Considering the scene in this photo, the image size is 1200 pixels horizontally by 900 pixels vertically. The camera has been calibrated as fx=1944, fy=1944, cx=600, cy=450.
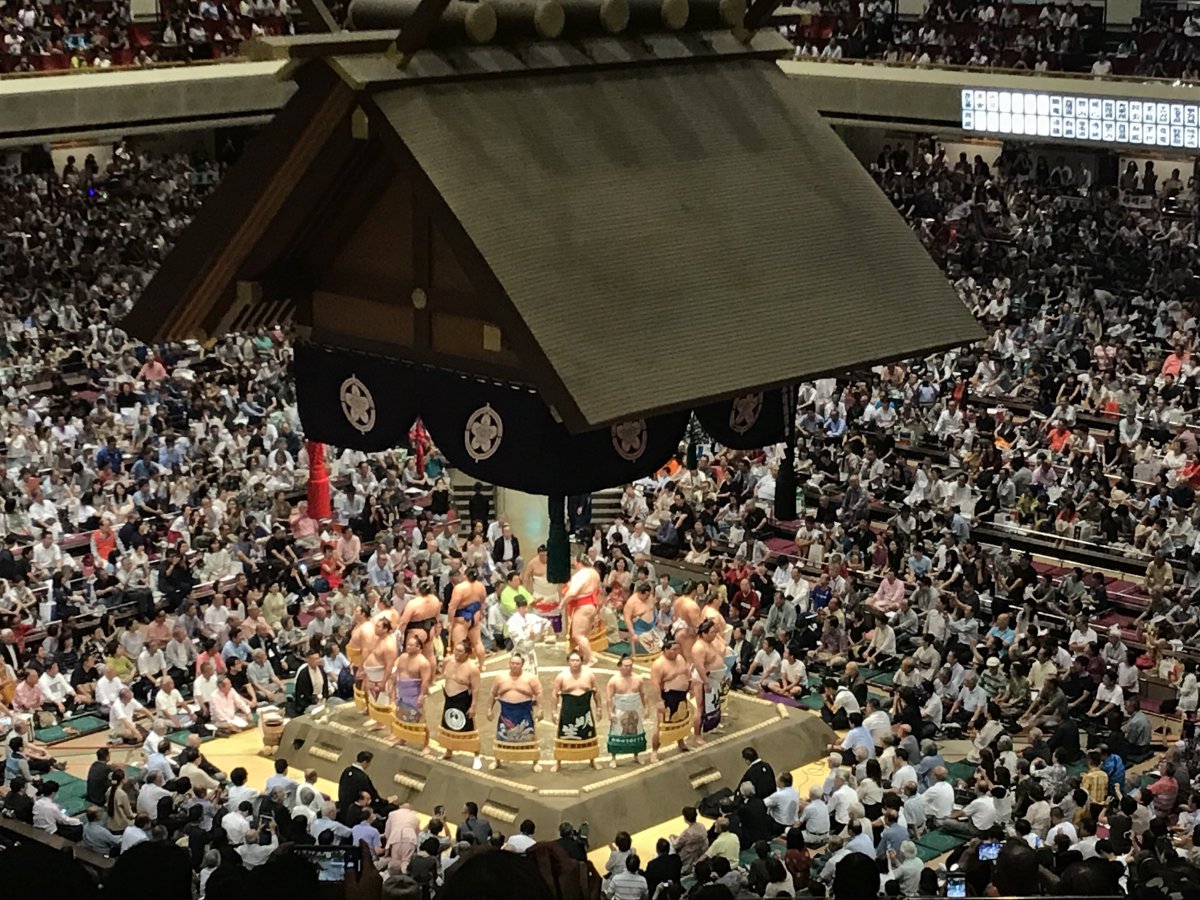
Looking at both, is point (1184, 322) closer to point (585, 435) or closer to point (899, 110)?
point (899, 110)

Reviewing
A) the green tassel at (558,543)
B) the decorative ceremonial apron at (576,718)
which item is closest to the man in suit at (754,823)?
the decorative ceremonial apron at (576,718)

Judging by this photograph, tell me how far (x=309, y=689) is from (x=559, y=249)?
14.4 ft

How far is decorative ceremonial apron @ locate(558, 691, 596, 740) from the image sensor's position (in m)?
11.0

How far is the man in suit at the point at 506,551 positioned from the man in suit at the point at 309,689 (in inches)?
84.2

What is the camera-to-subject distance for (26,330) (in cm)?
1872

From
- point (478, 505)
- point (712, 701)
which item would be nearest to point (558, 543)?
point (712, 701)

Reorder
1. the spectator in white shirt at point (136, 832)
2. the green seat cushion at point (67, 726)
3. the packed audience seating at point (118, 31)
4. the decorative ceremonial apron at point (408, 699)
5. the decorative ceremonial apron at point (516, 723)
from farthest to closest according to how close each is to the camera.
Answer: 1. the packed audience seating at point (118, 31)
2. the green seat cushion at point (67, 726)
3. the decorative ceremonial apron at point (408, 699)
4. the decorative ceremonial apron at point (516, 723)
5. the spectator in white shirt at point (136, 832)

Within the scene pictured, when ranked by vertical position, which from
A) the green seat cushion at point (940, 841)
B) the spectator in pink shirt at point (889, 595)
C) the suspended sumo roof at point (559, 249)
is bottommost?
the green seat cushion at point (940, 841)

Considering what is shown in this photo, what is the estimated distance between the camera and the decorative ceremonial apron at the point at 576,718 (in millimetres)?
10992

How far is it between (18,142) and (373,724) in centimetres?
852

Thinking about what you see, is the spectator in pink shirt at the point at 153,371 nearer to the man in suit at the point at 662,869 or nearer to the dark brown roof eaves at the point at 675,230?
the dark brown roof eaves at the point at 675,230

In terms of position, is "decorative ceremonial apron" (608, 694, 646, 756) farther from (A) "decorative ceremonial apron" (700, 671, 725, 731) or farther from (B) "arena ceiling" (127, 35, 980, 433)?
(B) "arena ceiling" (127, 35, 980, 433)

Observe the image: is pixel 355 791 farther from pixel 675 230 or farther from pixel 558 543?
pixel 675 230

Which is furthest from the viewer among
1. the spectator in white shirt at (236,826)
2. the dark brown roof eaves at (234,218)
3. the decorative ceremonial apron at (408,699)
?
the decorative ceremonial apron at (408,699)
